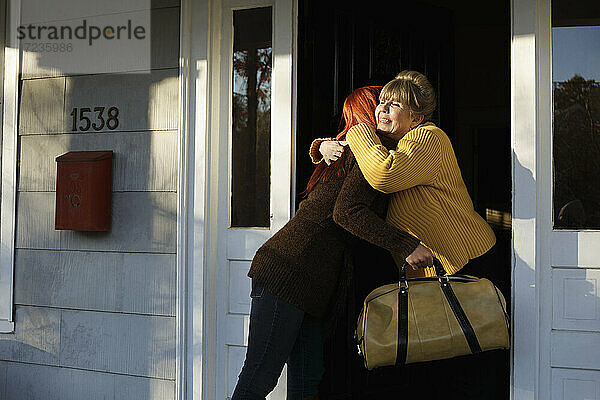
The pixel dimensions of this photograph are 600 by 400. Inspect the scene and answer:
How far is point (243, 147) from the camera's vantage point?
3285 millimetres

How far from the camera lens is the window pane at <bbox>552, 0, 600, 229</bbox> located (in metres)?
2.71

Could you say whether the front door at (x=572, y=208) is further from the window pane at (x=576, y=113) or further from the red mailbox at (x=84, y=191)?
the red mailbox at (x=84, y=191)

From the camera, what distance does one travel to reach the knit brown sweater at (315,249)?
257 centimetres

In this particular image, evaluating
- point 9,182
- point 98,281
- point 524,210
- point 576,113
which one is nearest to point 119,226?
point 98,281

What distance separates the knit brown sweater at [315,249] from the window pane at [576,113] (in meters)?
0.65

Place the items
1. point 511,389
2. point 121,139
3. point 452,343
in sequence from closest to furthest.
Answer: point 452,343, point 511,389, point 121,139

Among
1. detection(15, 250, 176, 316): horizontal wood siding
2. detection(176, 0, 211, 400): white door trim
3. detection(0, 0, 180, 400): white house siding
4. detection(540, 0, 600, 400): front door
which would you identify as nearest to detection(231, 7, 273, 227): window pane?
detection(176, 0, 211, 400): white door trim

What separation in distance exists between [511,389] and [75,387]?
76.6 inches

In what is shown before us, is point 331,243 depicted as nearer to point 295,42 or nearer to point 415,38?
point 295,42

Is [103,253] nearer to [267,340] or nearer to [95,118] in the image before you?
[95,118]

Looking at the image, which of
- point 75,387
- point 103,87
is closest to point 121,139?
point 103,87

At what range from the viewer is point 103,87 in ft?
11.6

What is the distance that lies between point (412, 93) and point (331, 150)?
0.33m

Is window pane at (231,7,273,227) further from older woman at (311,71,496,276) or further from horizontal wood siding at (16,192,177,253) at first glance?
older woman at (311,71,496,276)
